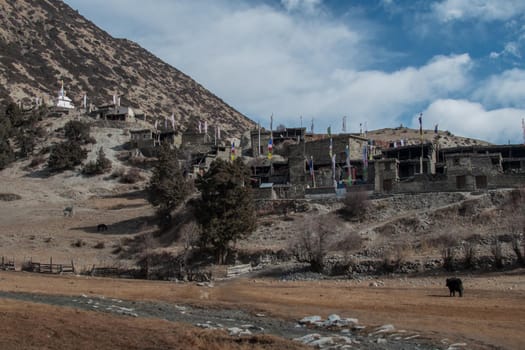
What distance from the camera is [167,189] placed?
62625mm

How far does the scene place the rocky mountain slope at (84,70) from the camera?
138 m

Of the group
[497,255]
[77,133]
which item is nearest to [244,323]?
[497,255]

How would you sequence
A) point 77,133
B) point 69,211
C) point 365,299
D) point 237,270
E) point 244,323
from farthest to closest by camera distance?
point 77,133, point 69,211, point 237,270, point 365,299, point 244,323

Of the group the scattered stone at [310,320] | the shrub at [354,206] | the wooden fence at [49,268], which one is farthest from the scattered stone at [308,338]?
the wooden fence at [49,268]

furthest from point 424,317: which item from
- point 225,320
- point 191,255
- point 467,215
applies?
point 191,255

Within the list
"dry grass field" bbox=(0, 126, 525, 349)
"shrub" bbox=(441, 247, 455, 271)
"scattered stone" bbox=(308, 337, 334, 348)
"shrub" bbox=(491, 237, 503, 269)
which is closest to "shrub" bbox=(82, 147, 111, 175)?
"dry grass field" bbox=(0, 126, 525, 349)

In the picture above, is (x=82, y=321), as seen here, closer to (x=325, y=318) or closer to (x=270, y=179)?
(x=325, y=318)

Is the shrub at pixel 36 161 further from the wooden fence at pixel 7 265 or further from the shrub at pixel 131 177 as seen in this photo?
the wooden fence at pixel 7 265

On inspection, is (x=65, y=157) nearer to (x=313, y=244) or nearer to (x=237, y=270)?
(x=237, y=270)

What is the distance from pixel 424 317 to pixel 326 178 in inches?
1751

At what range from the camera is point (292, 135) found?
94.9 metres

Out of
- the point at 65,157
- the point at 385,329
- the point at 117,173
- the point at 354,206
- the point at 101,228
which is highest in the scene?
the point at 65,157

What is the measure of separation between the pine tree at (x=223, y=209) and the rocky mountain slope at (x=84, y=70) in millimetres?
74363

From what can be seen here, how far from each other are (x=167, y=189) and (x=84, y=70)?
102 metres
